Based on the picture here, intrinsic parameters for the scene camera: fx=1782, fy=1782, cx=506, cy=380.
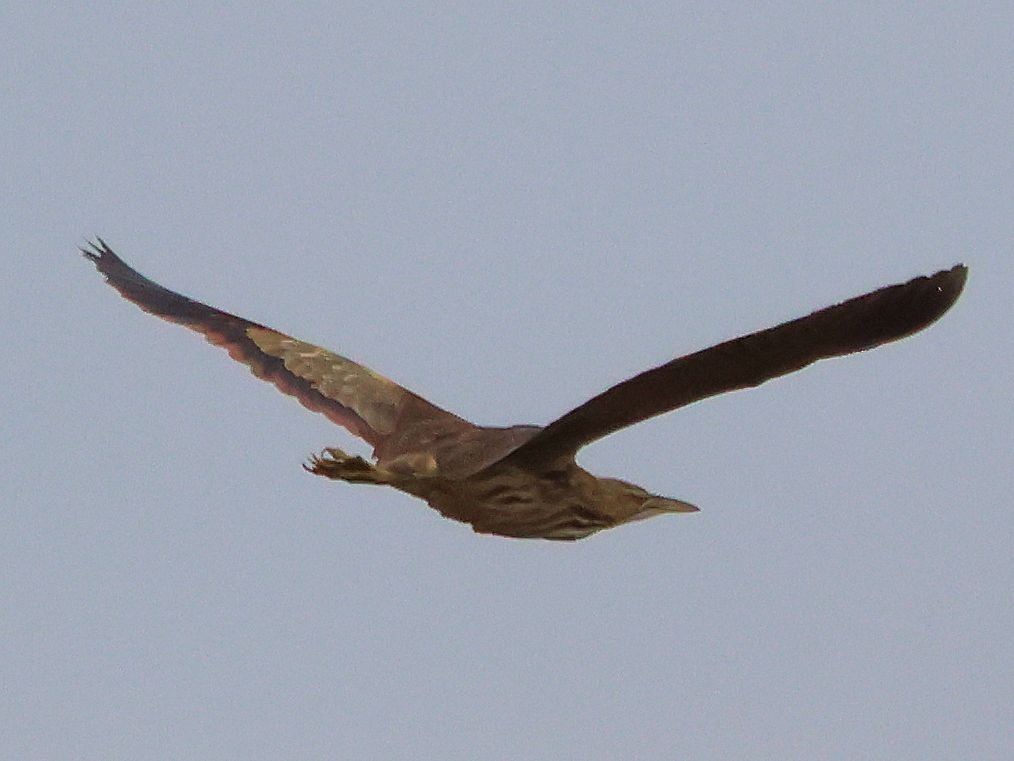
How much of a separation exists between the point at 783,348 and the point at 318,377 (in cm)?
288

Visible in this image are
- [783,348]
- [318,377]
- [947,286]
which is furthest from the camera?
[318,377]

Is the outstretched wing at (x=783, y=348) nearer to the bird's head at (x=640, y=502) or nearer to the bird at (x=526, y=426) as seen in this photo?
the bird at (x=526, y=426)

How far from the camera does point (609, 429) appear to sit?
6.81 m

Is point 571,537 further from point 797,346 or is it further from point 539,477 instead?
point 797,346

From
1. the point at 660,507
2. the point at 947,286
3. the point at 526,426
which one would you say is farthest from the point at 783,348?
the point at 660,507

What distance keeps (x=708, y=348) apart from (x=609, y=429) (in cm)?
75

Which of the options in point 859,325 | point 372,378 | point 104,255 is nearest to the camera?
point 859,325

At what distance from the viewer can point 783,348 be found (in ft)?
20.4

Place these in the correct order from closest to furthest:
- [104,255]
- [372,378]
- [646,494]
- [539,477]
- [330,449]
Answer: [330,449], [539,477], [646,494], [372,378], [104,255]

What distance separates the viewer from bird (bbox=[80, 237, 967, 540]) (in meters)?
6.16

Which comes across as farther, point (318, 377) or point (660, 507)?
point (318, 377)

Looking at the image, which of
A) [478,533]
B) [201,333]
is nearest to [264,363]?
[201,333]

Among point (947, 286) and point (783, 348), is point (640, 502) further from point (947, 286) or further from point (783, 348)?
point (947, 286)

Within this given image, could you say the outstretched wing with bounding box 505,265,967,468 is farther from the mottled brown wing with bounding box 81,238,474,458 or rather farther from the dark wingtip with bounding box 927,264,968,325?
the mottled brown wing with bounding box 81,238,474,458
